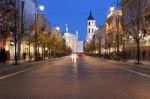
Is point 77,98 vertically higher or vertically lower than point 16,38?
lower

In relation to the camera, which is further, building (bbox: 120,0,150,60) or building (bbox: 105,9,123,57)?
building (bbox: 105,9,123,57)

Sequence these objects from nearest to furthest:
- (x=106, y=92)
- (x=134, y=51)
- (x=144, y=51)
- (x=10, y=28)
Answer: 1. (x=106, y=92)
2. (x=10, y=28)
3. (x=144, y=51)
4. (x=134, y=51)

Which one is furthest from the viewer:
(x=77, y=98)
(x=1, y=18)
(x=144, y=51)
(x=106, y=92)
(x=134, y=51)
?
(x=134, y=51)

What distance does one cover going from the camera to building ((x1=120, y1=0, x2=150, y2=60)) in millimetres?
62312

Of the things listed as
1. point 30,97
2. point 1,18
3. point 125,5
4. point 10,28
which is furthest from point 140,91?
point 125,5

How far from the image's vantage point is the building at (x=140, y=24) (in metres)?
62.3

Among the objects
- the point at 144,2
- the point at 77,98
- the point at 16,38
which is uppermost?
the point at 144,2

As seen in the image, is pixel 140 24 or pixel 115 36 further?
pixel 115 36

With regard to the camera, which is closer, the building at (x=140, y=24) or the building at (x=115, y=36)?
the building at (x=140, y=24)

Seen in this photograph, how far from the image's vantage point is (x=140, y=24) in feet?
208

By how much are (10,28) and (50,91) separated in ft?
127

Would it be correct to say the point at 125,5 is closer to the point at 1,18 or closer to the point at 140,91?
the point at 1,18

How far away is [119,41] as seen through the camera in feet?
279

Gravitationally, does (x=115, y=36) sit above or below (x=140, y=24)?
below
